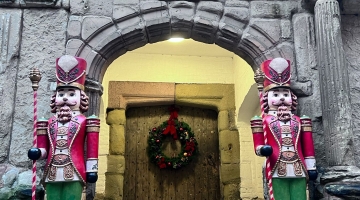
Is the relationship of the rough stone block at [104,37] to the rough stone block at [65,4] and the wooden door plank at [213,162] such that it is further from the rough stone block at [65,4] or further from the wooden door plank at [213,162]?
the wooden door plank at [213,162]

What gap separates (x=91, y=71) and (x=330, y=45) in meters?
1.73

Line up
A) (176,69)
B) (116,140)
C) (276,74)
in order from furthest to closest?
(176,69) < (116,140) < (276,74)

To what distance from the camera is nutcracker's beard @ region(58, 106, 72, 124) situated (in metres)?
2.74

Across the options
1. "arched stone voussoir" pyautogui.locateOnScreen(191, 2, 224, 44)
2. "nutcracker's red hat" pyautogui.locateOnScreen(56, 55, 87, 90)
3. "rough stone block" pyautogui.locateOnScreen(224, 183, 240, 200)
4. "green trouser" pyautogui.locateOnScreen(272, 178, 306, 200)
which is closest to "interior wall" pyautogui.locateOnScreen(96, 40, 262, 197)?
"rough stone block" pyautogui.locateOnScreen(224, 183, 240, 200)

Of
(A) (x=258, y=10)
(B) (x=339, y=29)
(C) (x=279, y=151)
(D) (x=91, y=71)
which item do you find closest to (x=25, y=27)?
(D) (x=91, y=71)

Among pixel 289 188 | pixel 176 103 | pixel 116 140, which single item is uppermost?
pixel 176 103

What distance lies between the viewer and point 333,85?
10.1 feet

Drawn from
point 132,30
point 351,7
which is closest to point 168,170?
point 132,30

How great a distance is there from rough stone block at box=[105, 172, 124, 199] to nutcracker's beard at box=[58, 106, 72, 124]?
2.10 meters

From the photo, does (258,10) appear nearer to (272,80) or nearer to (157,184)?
(272,80)

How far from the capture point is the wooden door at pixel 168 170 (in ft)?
16.0

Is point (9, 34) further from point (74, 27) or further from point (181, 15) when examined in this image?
point (181, 15)

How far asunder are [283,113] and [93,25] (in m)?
1.53

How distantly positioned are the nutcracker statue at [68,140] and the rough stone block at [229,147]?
2.33m
